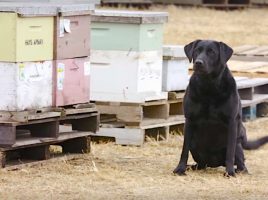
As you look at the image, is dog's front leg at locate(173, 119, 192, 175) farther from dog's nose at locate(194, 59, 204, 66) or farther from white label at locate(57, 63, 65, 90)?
white label at locate(57, 63, 65, 90)

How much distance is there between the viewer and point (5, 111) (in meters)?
8.11

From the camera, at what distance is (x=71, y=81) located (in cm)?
888

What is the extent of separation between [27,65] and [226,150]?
6.57ft

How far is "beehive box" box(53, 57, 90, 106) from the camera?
340 inches

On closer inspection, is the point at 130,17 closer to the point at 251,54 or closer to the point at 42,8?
the point at 42,8

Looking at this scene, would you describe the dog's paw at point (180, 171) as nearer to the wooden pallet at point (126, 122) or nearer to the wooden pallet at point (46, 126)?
the wooden pallet at point (46, 126)

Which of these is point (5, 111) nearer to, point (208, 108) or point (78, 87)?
point (78, 87)

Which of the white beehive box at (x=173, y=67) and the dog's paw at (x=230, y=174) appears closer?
the dog's paw at (x=230, y=174)

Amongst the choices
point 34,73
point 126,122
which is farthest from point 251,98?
point 34,73

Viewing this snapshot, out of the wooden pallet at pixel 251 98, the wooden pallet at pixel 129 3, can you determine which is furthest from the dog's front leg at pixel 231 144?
the wooden pallet at pixel 129 3

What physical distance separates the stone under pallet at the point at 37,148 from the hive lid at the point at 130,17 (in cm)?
157

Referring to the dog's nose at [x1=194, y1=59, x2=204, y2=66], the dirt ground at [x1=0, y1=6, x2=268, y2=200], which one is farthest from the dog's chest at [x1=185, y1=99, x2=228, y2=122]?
the dirt ground at [x1=0, y1=6, x2=268, y2=200]

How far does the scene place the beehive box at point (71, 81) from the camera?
865 centimetres

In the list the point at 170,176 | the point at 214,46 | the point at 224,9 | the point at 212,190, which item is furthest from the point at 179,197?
the point at 224,9
